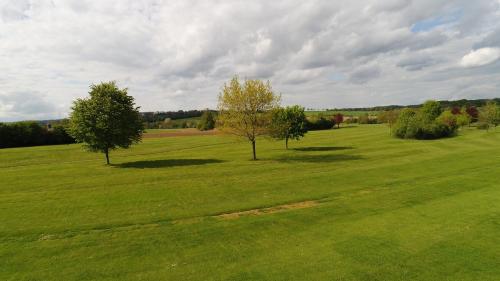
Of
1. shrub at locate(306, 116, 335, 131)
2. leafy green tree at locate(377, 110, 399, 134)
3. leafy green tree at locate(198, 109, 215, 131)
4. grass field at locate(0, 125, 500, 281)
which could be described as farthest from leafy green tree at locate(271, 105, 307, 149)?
shrub at locate(306, 116, 335, 131)

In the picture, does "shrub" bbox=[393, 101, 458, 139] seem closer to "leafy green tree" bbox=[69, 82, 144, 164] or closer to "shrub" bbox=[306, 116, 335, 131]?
"shrub" bbox=[306, 116, 335, 131]

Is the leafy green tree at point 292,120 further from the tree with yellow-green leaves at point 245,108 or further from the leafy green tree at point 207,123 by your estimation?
the leafy green tree at point 207,123

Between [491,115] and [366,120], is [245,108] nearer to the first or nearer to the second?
[491,115]

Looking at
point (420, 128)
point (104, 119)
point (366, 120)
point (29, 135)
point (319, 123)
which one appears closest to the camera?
point (104, 119)

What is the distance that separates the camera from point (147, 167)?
35969mm

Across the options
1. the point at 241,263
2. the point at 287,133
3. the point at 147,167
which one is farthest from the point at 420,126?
the point at 241,263

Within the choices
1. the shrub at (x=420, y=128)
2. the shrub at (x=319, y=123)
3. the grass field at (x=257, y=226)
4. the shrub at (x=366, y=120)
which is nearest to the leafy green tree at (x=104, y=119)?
the grass field at (x=257, y=226)

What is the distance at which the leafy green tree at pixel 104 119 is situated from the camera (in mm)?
35875

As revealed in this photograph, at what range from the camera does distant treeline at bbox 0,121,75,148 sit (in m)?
74.1

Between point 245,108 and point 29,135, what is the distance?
63.5 meters

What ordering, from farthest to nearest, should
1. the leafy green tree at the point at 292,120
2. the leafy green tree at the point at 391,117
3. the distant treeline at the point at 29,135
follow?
the leafy green tree at the point at 391,117 < the distant treeline at the point at 29,135 < the leafy green tree at the point at 292,120

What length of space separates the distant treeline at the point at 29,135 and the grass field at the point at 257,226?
5709 cm

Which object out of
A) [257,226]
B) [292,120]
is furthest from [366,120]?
[257,226]

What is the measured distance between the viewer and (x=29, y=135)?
77438 mm
